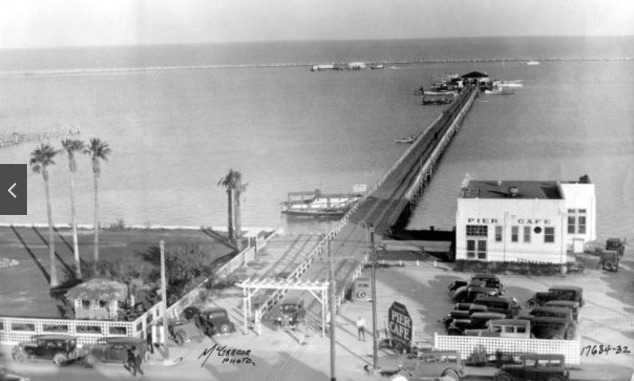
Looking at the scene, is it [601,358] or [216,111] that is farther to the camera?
[216,111]

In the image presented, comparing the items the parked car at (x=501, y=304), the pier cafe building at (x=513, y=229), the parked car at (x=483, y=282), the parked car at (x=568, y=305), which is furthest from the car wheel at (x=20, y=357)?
the pier cafe building at (x=513, y=229)

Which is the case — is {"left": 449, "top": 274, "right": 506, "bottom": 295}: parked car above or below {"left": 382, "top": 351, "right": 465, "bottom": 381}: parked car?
above

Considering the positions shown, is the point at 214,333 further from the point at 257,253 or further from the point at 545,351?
the point at 257,253

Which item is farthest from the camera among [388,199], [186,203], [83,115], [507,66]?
[507,66]

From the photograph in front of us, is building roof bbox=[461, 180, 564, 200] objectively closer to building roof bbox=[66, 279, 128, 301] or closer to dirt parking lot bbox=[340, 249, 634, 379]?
dirt parking lot bbox=[340, 249, 634, 379]

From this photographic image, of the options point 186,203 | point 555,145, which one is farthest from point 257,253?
point 555,145

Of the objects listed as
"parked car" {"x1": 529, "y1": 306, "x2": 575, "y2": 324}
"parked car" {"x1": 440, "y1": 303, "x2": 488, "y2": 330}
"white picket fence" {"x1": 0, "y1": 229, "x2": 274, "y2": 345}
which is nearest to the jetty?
"white picket fence" {"x1": 0, "y1": 229, "x2": 274, "y2": 345}

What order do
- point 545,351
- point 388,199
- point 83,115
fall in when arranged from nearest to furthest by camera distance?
1. point 545,351
2. point 388,199
3. point 83,115

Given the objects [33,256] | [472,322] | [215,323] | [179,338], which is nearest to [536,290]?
[472,322]
